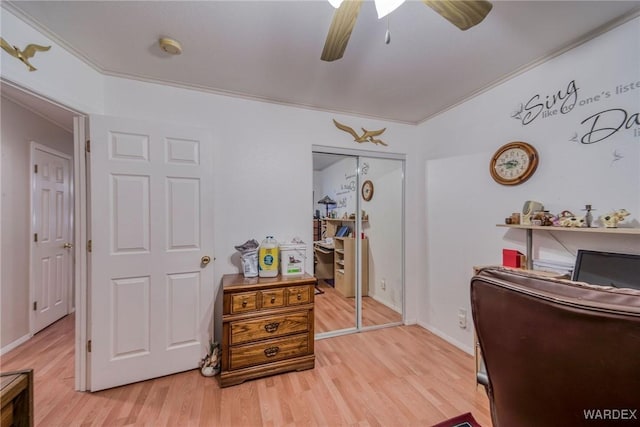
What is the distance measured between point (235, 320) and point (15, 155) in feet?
8.91

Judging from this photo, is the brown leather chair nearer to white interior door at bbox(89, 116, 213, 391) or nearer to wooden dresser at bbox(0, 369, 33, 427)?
wooden dresser at bbox(0, 369, 33, 427)

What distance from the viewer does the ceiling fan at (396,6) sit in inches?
39.8

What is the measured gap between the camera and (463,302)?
2373 millimetres

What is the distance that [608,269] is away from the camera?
4.46ft

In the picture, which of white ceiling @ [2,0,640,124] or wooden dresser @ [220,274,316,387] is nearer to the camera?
white ceiling @ [2,0,640,124]

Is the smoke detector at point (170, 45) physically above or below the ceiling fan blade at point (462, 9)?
above

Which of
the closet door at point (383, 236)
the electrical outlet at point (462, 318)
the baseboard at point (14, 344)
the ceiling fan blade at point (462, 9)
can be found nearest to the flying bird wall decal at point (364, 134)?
Result: the closet door at point (383, 236)

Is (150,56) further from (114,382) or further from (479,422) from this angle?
(479,422)

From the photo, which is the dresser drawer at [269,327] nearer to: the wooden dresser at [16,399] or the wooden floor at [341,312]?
the wooden floor at [341,312]

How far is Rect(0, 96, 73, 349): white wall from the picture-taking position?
2.19 metres

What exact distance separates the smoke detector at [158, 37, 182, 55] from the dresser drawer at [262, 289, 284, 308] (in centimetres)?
184

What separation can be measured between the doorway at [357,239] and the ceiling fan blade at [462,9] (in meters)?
1.62

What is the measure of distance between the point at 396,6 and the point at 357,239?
2147mm

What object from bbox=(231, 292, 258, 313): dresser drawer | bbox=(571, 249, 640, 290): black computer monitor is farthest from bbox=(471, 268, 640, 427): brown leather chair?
bbox=(231, 292, 258, 313): dresser drawer
